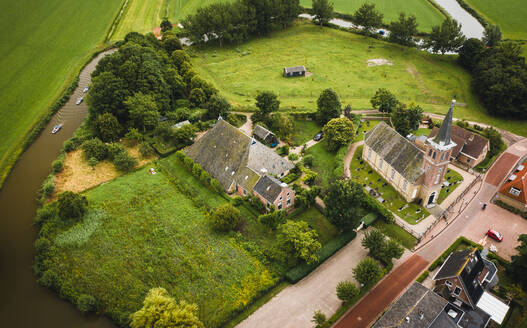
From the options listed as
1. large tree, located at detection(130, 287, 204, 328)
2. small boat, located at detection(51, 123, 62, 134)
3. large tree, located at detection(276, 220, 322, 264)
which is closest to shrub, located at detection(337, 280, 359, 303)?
large tree, located at detection(276, 220, 322, 264)

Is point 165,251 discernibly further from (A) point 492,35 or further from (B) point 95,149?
(A) point 492,35

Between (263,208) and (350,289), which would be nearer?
(350,289)

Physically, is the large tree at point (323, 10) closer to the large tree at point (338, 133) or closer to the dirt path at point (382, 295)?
the large tree at point (338, 133)

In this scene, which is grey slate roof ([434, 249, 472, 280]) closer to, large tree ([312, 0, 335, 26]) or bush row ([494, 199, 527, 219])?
bush row ([494, 199, 527, 219])

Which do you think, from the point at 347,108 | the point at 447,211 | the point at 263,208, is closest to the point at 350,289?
the point at 263,208

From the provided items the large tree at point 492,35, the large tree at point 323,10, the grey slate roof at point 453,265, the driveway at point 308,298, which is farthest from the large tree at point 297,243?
the large tree at point 323,10

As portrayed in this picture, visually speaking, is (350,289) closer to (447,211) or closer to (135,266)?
(447,211)

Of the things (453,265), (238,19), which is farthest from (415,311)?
(238,19)
